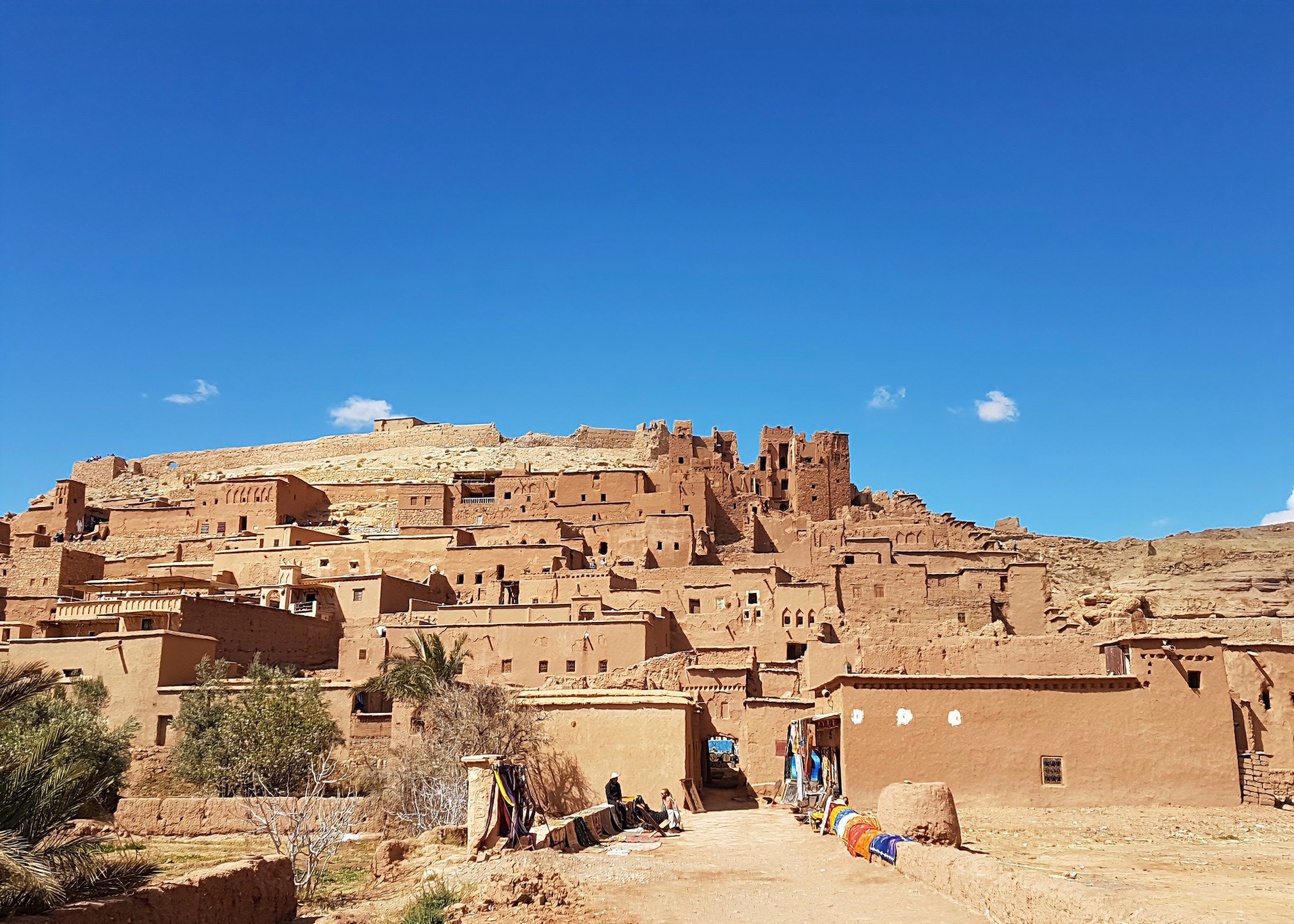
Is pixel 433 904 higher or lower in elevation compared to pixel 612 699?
lower

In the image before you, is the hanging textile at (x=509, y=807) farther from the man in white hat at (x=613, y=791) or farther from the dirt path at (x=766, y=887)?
the man in white hat at (x=613, y=791)

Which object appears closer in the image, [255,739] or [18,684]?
[18,684]

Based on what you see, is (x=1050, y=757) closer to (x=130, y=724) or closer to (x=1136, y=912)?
(x=1136, y=912)

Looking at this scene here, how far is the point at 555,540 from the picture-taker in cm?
3928

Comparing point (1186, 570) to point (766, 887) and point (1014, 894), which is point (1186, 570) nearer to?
point (766, 887)

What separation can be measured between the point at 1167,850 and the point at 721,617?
18192 mm

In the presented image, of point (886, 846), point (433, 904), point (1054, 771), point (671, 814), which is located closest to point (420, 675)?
point (671, 814)

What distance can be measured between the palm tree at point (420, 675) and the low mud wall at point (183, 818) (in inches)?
201

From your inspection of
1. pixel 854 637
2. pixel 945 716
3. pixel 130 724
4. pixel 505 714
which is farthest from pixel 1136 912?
pixel 130 724

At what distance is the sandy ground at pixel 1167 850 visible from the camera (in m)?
10.9

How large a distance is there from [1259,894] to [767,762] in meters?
12.4

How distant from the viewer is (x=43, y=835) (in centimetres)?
804

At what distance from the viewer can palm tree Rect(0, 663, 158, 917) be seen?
24.0 ft

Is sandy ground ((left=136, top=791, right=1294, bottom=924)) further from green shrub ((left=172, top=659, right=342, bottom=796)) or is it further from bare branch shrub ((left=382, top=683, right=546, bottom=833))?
green shrub ((left=172, top=659, right=342, bottom=796))
